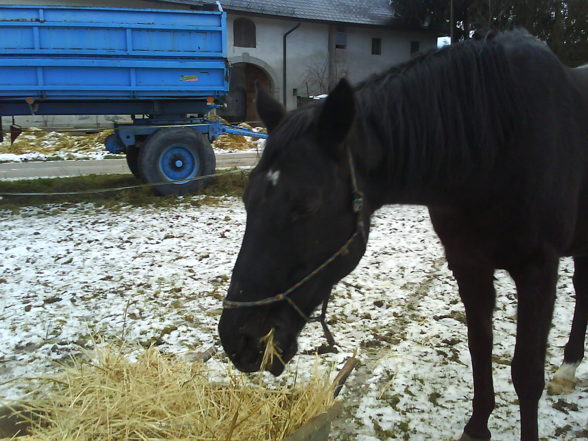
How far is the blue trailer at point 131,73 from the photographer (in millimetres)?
7188

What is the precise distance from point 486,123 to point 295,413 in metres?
1.42

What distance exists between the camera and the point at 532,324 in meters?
1.97

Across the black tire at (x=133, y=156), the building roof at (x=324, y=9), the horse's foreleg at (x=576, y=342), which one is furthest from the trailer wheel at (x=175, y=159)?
the building roof at (x=324, y=9)

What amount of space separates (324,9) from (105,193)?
68.0 feet

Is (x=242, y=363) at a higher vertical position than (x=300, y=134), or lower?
lower

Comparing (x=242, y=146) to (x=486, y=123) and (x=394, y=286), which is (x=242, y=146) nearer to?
(x=394, y=286)

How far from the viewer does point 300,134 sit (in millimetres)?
1556

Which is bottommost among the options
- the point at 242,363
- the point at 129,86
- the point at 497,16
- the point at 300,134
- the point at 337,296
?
the point at 337,296

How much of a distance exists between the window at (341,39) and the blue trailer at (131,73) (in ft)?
61.7

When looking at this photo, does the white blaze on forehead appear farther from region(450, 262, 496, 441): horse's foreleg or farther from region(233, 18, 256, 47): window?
region(233, 18, 256, 47): window

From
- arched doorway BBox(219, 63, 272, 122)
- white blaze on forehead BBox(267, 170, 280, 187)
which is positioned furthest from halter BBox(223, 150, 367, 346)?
arched doorway BBox(219, 63, 272, 122)

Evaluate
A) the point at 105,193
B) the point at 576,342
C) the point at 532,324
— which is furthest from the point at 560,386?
the point at 105,193

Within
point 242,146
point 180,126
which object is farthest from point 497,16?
point 180,126

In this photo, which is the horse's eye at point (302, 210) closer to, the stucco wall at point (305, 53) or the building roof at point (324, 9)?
the building roof at point (324, 9)
